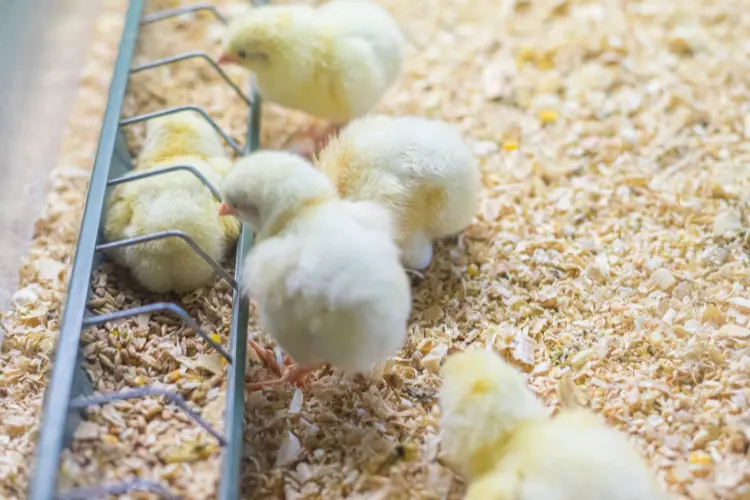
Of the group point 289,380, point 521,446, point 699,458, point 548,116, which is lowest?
point 699,458

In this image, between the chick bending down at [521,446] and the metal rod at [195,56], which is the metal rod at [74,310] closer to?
the metal rod at [195,56]

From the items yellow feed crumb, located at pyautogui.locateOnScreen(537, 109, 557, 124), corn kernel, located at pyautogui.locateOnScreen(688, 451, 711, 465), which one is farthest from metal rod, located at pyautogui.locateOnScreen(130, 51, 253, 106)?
corn kernel, located at pyautogui.locateOnScreen(688, 451, 711, 465)

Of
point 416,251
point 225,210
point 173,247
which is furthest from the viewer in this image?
point 416,251

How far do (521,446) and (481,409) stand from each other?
11 centimetres

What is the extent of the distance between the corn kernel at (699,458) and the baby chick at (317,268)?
75cm

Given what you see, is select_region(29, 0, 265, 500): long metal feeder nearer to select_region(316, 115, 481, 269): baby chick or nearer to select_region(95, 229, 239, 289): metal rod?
select_region(95, 229, 239, 289): metal rod

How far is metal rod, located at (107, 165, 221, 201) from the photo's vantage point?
2.24 m

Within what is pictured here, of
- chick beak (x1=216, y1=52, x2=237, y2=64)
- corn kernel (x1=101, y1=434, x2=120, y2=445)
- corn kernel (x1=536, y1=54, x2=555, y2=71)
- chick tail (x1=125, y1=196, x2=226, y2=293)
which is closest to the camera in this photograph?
corn kernel (x1=101, y1=434, x2=120, y2=445)

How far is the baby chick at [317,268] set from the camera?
70.7 inches

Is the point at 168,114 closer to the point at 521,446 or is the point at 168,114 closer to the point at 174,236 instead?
the point at 174,236

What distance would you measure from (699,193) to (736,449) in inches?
39.2

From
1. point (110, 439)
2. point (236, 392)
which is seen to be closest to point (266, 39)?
point (236, 392)

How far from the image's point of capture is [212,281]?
2328mm

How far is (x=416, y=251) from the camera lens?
239 centimetres
